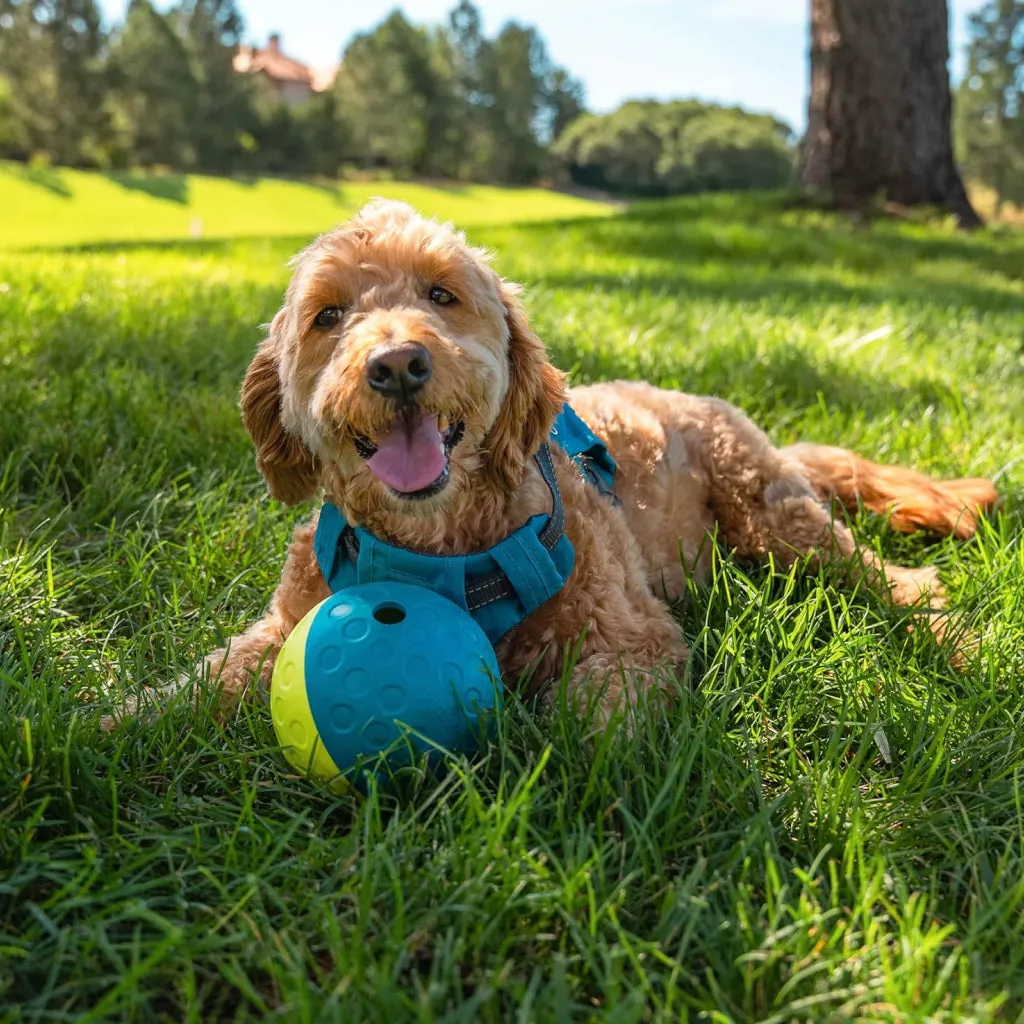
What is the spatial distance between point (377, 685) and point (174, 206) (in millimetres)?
37623

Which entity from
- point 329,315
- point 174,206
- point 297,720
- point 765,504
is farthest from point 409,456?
point 174,206

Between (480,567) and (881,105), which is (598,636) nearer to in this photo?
(480,567)

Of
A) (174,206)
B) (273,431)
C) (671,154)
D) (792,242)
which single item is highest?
(671,154)

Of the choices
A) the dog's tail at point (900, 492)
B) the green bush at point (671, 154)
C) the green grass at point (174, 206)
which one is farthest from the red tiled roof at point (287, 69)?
the dog's tail at point (900, 492)

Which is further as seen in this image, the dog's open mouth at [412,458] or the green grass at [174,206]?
the green grass at [174,206]

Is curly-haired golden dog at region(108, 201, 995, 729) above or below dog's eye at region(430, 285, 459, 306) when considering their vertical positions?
below

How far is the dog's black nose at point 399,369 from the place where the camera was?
90.1 inches

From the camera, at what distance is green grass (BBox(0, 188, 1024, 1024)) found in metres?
1.61

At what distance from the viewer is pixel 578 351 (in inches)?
209

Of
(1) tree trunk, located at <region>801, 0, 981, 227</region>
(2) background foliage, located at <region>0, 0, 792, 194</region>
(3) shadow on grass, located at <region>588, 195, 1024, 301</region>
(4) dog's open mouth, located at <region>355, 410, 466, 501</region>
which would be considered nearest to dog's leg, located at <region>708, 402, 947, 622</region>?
(4) dog's open mouth, located at <region>355, 410, 466, 501</region>

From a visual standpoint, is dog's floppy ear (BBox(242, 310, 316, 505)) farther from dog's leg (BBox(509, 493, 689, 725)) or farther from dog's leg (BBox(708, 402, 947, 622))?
dog's leg (BBox(708, 402, 947, 622))

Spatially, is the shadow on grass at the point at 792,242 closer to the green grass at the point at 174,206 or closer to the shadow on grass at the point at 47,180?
the green grass at the point at 174,206

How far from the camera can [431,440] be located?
7.98 feet

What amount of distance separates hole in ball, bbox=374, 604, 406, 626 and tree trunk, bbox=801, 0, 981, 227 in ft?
34.2
